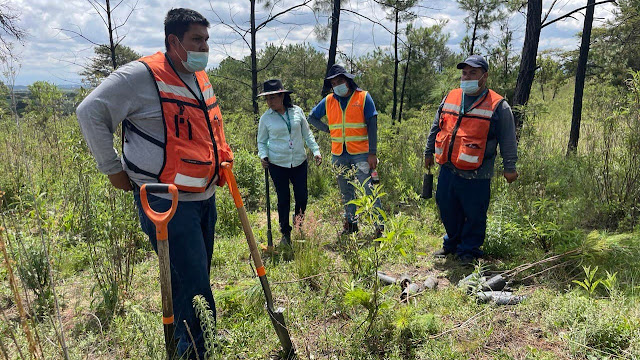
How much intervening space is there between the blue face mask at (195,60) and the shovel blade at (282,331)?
1553 millimetres

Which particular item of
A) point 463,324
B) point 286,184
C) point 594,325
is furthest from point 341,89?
point 594,325

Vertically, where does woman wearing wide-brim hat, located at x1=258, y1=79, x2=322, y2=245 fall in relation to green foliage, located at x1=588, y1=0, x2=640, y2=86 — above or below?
below

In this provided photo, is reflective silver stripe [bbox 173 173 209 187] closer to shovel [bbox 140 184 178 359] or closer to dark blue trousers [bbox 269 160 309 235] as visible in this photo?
shovel [bbox 140 184 178 359]

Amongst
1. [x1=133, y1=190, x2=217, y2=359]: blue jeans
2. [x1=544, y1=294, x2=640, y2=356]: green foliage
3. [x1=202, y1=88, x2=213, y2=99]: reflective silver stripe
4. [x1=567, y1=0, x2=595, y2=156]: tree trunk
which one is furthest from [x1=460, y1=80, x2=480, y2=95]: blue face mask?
[x1=567, y1=0, x2=595, y2=156]: tree trunk

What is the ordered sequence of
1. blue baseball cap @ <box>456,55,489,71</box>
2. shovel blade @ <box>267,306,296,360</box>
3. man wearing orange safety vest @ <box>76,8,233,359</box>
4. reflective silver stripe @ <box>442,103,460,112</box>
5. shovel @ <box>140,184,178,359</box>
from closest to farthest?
shovel @ <box>140,184,178,359</box>
man wearing orange safety vest @ <box>76,8,233,359</box>
shovel blade @ <box>267,306,296,360</box>
blue baseball cap @ <box>456,55,489,71</box>
reflective silver stripe @ <box>442,103,460,112</box>

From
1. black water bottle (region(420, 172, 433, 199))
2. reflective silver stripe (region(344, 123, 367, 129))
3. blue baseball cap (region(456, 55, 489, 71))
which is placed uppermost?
blue baseball cap (region(456, 55, 489, 71))

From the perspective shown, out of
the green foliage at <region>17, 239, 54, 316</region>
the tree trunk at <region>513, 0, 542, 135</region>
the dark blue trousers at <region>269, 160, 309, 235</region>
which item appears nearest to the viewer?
the green foliage at <region>17, 239, 54, 316</region>

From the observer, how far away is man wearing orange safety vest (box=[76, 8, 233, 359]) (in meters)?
1.89

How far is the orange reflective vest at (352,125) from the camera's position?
4.48 metres

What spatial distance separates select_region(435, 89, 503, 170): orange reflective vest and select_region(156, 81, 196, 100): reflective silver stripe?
8.53 feet

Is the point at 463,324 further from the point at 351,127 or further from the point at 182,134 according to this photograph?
the point at 351,127

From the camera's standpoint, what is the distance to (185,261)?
2.09 m

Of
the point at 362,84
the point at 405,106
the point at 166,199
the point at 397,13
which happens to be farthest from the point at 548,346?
the point at 405,106

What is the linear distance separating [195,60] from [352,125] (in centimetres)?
263
